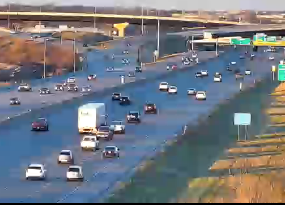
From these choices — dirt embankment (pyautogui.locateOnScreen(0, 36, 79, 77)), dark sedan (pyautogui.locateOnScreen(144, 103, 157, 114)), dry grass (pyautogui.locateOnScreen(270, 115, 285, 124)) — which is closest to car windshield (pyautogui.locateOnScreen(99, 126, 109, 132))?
dark sedan (pyautogui.locateOnScreen(144, 103, 157, 114))

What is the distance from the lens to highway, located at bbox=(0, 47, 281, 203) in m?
22.9

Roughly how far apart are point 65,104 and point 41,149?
19.0 metres

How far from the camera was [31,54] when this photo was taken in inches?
4117

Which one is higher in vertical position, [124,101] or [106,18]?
[124,101]

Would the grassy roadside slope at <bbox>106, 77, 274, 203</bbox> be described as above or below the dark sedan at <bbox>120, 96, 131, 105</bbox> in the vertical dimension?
above

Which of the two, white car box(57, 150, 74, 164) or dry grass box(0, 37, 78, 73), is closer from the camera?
white car box(57, 150, 74, 164)

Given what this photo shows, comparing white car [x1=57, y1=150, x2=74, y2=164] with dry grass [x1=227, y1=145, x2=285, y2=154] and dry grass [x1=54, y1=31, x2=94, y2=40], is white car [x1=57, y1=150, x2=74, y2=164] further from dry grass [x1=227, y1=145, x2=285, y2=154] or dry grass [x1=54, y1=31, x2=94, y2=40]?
dry grass [x1=54, y1=31, x2=94, y2=40]

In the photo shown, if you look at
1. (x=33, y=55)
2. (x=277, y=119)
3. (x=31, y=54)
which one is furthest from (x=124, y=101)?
(x=31, y=54)

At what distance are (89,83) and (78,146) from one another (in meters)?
39.6

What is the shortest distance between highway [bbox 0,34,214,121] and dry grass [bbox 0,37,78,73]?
325 centimetres

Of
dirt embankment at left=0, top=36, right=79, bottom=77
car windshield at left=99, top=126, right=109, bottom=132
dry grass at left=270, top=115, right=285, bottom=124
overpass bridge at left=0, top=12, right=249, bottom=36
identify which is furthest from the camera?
overpass bridge at left=0, top=12, right=249, bottom=36

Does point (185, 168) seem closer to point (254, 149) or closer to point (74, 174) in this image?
point (74, 174)

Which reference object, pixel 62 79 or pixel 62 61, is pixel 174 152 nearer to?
pixel 62 79

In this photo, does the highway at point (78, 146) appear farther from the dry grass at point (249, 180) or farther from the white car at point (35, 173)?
the dry grass at point (249, 180)
